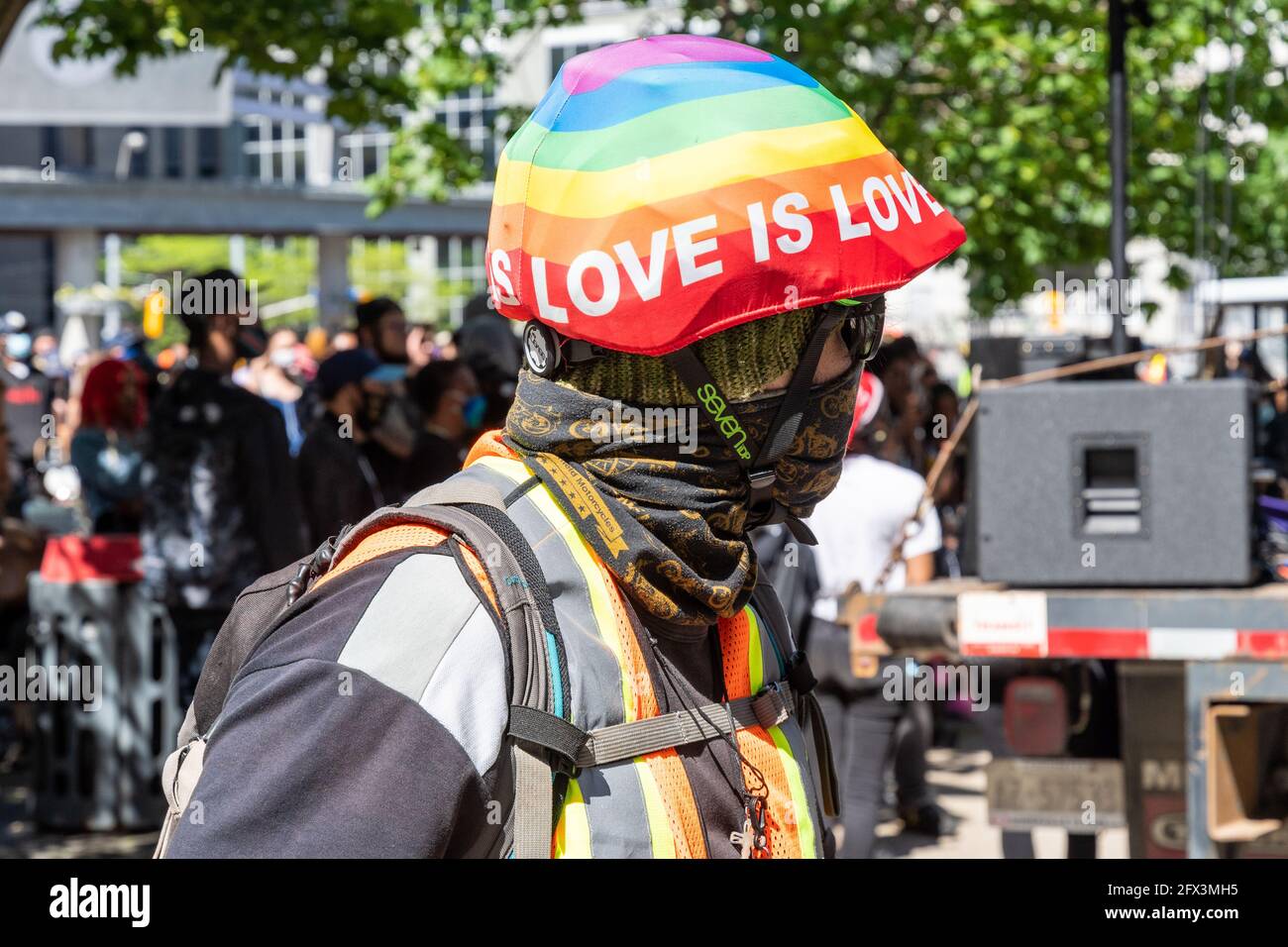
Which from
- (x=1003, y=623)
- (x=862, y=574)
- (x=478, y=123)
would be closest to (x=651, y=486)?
(x=1003, y=623)

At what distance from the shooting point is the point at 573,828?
1558mm

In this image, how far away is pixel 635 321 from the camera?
167cm

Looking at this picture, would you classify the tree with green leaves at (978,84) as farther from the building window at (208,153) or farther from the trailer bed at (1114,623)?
the building window at (208,153)

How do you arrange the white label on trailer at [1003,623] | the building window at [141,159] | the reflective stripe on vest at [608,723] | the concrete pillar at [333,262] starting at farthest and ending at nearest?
1. the building window at [141,159]
2. the concrete pillar at [333,262]
3. the white label on trailer at [1003,623]
4. the reflective stripe on vest at [608,723]

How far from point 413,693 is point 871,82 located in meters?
9.79

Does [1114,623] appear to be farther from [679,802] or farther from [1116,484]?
[679,802]

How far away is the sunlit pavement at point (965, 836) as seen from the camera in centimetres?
670

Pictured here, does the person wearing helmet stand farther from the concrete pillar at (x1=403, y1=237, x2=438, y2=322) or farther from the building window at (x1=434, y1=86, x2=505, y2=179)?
the concrete pillar at (x1=403, y1=237, x2=438, y2=322)

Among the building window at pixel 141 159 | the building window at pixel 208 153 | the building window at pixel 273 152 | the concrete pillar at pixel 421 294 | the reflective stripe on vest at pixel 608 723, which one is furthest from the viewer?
the building window at pixel 273 152

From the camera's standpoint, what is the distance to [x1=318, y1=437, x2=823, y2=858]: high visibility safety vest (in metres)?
1.58

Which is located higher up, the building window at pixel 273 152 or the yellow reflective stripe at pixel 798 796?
the building window at pixel 273 152

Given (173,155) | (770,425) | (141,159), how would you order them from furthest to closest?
(173,155), (141,159), (770,425)

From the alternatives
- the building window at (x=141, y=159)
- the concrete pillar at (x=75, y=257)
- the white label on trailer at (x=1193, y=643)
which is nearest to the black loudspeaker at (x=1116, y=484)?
the white label on trailer at (x=1193, y=643)

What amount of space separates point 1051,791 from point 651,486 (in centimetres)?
326
